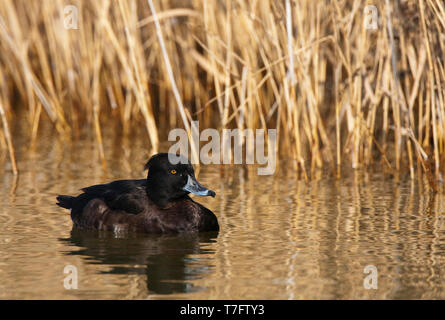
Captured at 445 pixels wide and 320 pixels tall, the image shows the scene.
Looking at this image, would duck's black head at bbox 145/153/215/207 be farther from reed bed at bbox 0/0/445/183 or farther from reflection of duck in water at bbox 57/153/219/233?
reed bed at bbox 0/0/445/183

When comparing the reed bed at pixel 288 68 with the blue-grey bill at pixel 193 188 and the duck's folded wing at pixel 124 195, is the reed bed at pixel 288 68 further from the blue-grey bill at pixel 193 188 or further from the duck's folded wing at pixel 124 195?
the blue-grey bill at pixel 193 188

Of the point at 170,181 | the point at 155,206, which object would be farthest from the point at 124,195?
the point at 170,181

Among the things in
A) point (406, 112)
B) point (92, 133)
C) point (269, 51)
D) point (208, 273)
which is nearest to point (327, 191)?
point (406, 112)

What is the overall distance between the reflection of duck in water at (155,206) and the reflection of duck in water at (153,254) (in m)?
0.07

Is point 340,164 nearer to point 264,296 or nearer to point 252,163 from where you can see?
point 252,163

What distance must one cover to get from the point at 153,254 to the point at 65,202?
4.49ft

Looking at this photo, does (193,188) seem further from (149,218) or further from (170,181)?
(149,218)

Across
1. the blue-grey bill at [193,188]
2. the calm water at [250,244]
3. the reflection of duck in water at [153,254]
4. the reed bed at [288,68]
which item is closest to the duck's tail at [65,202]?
the calm water at [250,244]

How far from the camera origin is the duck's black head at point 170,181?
615 centimetres

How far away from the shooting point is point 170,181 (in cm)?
615

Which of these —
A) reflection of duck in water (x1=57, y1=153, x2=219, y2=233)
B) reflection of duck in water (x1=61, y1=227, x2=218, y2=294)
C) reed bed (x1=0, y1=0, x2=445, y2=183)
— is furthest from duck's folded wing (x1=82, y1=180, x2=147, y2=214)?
reed bed (x1=0, y1=0, x2=445, y2=183)

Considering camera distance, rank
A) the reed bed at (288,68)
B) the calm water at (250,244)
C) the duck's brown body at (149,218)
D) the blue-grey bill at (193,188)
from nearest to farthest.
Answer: the calm water at (250,244), the duck's brown body at (149,218), the blue-grey bill at (193,188), the reed bed at (288,68)

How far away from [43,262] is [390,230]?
7.61 ft

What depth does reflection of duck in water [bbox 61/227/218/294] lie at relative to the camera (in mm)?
4750
